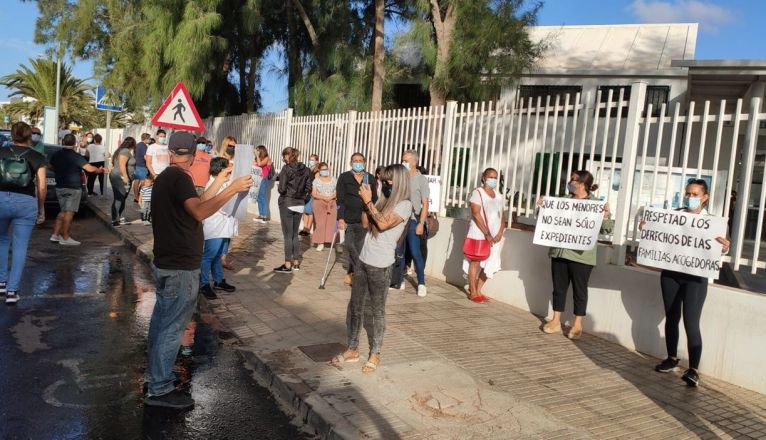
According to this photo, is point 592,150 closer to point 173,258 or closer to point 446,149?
point 446,149

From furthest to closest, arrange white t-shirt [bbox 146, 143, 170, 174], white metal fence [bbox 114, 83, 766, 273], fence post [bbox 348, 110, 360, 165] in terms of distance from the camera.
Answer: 1. fence post [bbox 348, 110, 360, 165]
2. white t-shirt [bbox 146, 143, 170, 174]
3. white metal fence [bbox 114, 83, 766, 273]

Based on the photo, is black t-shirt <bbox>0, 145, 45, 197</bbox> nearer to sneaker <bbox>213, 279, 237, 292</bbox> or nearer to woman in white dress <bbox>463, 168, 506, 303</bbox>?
sneaker <bbox>213, 279, 237, 292</bbox>

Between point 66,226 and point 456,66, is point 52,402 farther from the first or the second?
point 456,66

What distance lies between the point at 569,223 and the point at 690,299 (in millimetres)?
1493

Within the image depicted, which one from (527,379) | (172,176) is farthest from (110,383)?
(527,379)

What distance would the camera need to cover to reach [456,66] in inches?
515

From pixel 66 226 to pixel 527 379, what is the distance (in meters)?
8.07

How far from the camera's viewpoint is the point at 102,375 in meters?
4.66

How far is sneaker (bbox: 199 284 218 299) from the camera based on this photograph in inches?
276

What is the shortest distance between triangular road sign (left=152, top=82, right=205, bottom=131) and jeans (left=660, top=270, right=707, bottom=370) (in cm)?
668

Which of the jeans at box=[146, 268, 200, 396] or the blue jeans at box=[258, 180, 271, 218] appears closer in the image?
the jeans at box=[146, 268, 200, 396]

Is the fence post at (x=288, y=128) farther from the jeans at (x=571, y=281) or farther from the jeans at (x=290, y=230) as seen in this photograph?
the jeans at (x=571, y=281)

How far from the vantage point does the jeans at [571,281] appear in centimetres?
637

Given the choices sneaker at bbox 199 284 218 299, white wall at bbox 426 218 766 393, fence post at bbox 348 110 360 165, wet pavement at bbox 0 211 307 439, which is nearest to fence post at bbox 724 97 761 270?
white wall at bbox 426 218 766 393
